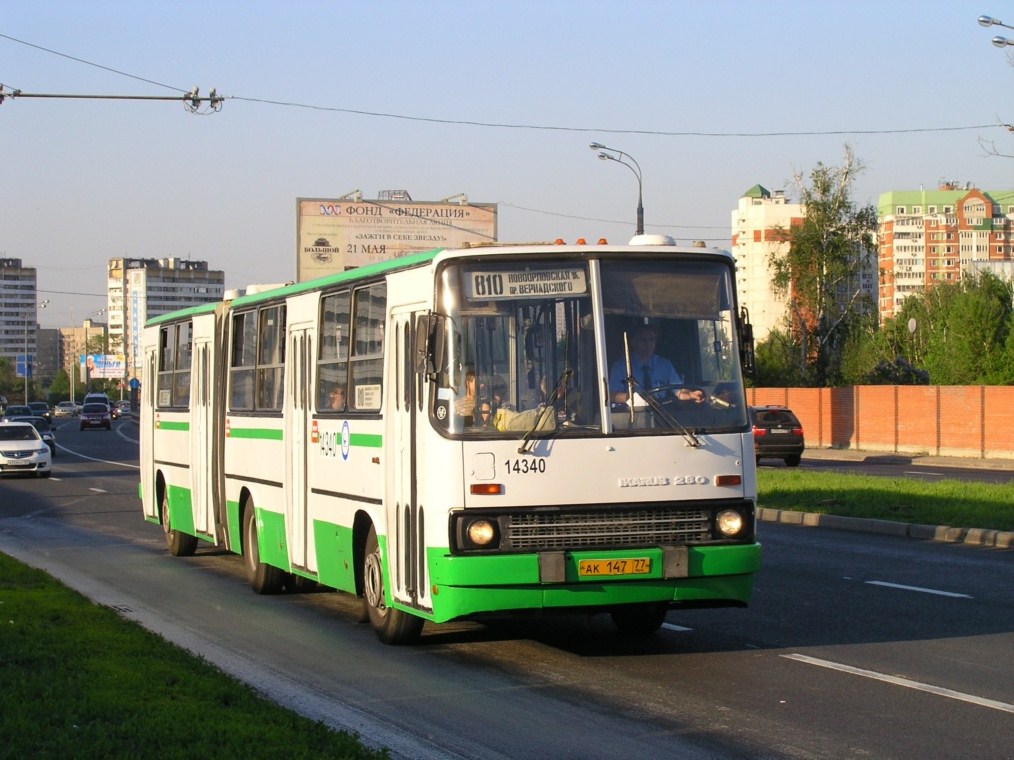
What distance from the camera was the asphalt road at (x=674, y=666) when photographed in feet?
25.0

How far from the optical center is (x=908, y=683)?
9.01 m

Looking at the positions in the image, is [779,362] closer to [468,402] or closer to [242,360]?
[242,360]

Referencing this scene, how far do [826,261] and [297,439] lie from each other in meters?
58.5

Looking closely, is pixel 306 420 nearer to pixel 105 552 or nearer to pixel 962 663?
pixel 962 663

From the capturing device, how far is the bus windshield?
383 inches

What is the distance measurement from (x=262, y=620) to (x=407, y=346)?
3374mm

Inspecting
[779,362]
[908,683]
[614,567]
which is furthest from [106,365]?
[908,683]

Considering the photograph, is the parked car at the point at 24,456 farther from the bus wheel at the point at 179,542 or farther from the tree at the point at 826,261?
the tree at the point at 826,261

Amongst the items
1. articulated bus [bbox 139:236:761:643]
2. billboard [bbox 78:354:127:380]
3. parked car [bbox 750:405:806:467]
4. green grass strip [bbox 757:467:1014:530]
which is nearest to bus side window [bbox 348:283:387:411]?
articulated bus [bbox 139:236:761:643]

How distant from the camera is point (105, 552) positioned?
19.3 m

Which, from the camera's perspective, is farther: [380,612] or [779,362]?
[779,362]

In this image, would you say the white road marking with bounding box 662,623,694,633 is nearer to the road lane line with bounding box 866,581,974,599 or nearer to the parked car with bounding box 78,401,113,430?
the road lane line with bounding box 866,581,974,599

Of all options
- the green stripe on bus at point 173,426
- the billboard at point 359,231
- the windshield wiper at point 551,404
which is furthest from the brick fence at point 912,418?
the windshield wiper at point 551,404

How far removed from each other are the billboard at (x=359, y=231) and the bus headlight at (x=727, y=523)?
46.3m
